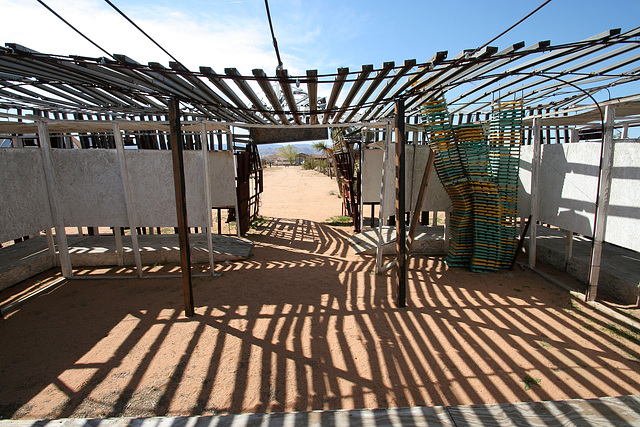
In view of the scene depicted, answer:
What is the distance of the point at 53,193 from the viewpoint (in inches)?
194

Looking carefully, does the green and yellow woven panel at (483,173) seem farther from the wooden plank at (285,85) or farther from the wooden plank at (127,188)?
the wooden plank at (127,188)

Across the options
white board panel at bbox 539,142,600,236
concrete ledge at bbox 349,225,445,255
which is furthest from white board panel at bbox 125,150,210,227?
white board panel at bbox 539,142,600,236

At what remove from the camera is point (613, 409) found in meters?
2.33

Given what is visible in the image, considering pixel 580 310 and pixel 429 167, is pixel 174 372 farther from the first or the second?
pixel 580 310

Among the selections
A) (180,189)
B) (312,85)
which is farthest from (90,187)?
(312,85)

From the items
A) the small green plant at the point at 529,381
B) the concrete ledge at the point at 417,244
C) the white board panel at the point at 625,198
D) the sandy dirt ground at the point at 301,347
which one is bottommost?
the small green plant at the point at 529,381

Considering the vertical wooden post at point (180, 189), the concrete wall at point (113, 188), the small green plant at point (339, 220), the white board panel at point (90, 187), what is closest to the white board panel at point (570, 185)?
the small green plant at point (339, 220)

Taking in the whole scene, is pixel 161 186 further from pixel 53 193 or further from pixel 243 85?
pixel 243 85

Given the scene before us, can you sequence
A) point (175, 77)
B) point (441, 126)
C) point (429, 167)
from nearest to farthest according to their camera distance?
point (175, 77) → point (429, 167) → point (441, 126)

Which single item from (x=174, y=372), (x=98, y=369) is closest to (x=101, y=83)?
(x=98, y=369)

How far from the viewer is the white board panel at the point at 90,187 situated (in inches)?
195

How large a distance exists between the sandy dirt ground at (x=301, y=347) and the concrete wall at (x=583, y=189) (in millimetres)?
1086

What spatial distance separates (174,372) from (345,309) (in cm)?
214

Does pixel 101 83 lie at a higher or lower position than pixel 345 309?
higher
